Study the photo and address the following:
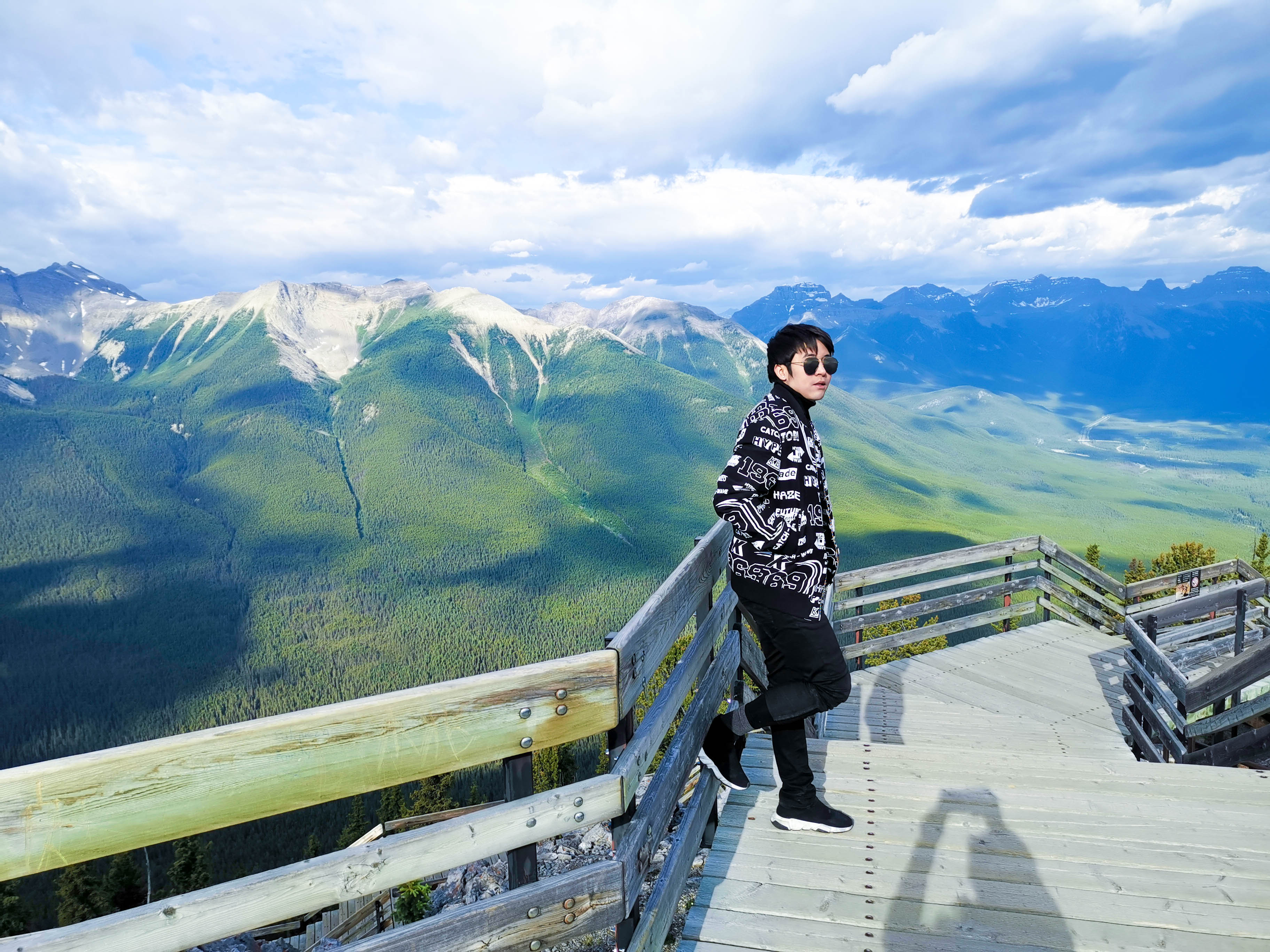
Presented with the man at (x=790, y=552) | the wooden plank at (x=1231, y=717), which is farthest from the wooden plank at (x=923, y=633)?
the man at (x=790, y=552)

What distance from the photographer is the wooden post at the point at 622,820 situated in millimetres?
2662

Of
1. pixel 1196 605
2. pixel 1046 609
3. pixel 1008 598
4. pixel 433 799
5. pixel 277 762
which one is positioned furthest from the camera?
pixel 433 799

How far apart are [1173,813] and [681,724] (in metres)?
2.79

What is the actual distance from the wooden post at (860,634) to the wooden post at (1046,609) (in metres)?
3.14

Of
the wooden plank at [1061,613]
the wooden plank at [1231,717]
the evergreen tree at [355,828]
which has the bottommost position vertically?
the evergreen tree at [355,828]

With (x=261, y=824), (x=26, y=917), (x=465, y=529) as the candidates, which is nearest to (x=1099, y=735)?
(x=26, y=917)

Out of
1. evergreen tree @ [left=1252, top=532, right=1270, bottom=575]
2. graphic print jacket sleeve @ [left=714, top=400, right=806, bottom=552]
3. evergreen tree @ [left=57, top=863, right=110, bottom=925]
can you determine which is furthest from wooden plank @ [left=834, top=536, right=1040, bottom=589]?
evergreen tree @ [left=57, top=863, right=110, bottom=925]

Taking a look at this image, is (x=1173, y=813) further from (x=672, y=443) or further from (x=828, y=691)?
(x=672, y=443)

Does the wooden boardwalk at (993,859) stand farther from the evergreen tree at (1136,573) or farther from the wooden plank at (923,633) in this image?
the evergreen tree at (1136,573)

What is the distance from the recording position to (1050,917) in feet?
10.2

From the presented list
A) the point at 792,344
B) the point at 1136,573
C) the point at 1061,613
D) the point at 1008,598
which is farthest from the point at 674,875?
the point at 1136,573

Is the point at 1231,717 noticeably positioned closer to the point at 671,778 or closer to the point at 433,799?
the point at 671,778

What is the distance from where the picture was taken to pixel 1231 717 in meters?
5.81

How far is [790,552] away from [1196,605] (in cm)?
605
